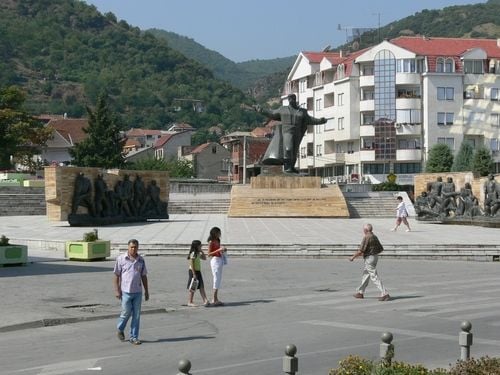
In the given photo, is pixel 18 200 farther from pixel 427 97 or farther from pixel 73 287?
pixel 427 97

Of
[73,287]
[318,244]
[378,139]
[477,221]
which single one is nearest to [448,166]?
[378,139]

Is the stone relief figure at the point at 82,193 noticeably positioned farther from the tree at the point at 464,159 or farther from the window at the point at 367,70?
the window at the point at 367,70

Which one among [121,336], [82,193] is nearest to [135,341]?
[121,336]

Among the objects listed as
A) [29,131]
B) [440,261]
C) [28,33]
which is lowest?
[440,261]

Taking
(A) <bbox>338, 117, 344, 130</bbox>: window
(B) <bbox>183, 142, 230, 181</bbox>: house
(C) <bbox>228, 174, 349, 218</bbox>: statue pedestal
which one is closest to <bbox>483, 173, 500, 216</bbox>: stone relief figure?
(C) <bbox>228, 174, 349, 218</bbox>: statue pedestal

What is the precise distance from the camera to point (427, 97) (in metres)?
74.9

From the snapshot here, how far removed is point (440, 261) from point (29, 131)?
42.6 metres

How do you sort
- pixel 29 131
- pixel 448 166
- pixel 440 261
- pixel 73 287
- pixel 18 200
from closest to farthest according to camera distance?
pixel 73 287 → pixel 440 261 → pixel 18 200 → pixel 29 131 → pixel 448 166

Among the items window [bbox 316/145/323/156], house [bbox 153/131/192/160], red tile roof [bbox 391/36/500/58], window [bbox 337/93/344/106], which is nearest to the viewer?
red tile roof [bbox 391/36/500/58]

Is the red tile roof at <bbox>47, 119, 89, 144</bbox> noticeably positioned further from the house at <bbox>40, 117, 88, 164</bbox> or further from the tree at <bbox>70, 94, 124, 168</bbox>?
the tree at <bbox>70, 94, 124, 168</bbox>

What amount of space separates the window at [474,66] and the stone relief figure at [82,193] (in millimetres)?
47022

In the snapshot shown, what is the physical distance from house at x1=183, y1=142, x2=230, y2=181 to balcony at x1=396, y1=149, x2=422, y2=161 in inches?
1320

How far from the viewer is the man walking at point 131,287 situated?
40.9ft

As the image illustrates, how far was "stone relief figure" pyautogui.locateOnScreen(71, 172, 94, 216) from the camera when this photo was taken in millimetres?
36188
